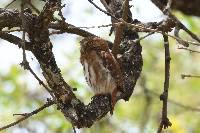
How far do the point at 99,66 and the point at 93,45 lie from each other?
0.09m

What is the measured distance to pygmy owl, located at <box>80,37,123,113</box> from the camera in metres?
2.34

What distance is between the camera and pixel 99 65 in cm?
235

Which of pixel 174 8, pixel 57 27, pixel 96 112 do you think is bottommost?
pixel 96 112

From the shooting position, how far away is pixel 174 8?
3717mm

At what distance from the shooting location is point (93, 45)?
2350 millimetres

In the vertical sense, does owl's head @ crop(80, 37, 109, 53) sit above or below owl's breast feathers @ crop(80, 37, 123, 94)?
above

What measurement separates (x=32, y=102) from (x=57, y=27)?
13.2 ft

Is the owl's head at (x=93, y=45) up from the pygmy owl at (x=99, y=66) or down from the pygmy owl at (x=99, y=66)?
up

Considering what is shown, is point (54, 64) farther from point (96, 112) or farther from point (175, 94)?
point (175, 94)

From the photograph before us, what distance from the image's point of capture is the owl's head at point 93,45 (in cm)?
235

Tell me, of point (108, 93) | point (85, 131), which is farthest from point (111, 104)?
point (85, 131)

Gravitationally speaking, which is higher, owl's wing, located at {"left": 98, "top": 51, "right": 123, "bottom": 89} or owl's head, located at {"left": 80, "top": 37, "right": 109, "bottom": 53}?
owl's head, located at {"left": 80, "top": 37, "right": 109, "bottom": 53}

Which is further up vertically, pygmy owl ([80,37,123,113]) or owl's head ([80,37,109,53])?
owl's head ([80,37,109,53])

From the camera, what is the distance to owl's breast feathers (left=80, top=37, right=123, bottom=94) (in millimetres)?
2340
